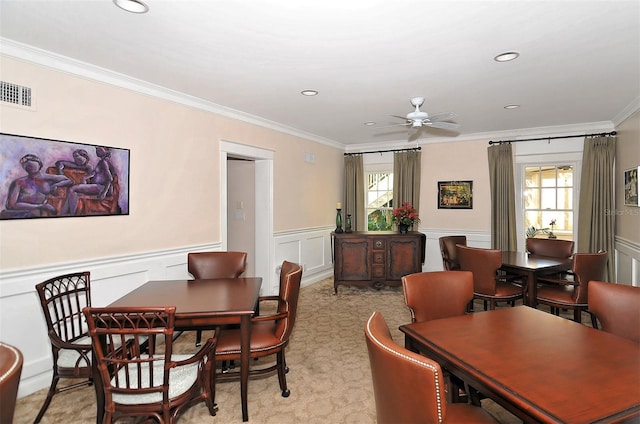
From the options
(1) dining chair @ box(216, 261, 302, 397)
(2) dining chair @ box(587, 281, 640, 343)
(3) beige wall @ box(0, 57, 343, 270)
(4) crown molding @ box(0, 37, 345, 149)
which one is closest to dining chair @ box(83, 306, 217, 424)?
(1) dining chair @ box(216, 261, 302, 397)

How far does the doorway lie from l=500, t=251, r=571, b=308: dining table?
3.19 metres

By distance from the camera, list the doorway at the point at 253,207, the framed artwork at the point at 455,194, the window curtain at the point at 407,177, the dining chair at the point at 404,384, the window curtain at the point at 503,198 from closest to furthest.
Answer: the dining chair at the point at 404,384, the doorway at the point at 253,207, the window curtain at the point at 503,198, the framed artwork at the point at 455,194, the window curtain at the point at 407,177

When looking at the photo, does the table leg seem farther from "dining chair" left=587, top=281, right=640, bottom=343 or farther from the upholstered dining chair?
"dining chair" left=587, top=281, right=640, bottom=343

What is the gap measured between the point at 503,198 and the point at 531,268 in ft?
8.53

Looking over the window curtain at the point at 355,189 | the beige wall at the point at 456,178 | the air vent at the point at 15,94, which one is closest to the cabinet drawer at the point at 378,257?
the beige wall at the point at 456,178

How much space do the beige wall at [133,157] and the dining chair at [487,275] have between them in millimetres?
2938

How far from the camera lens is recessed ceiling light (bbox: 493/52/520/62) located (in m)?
2.85

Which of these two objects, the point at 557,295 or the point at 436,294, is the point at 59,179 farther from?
the point at 557,295

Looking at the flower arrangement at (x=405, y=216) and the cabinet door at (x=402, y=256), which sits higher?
the flower arrangement at (x=405, y=216)

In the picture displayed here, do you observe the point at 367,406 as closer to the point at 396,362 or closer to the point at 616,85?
the point at 396,362

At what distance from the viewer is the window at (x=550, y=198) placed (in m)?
5.78

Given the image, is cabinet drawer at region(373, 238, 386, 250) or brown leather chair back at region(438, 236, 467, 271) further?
cabinet drawer at region(373, 238, 386, 250)

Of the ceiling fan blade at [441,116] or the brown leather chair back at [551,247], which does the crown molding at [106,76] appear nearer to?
the ceiling fan blade at [441,116]

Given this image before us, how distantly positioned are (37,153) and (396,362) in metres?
3.07
